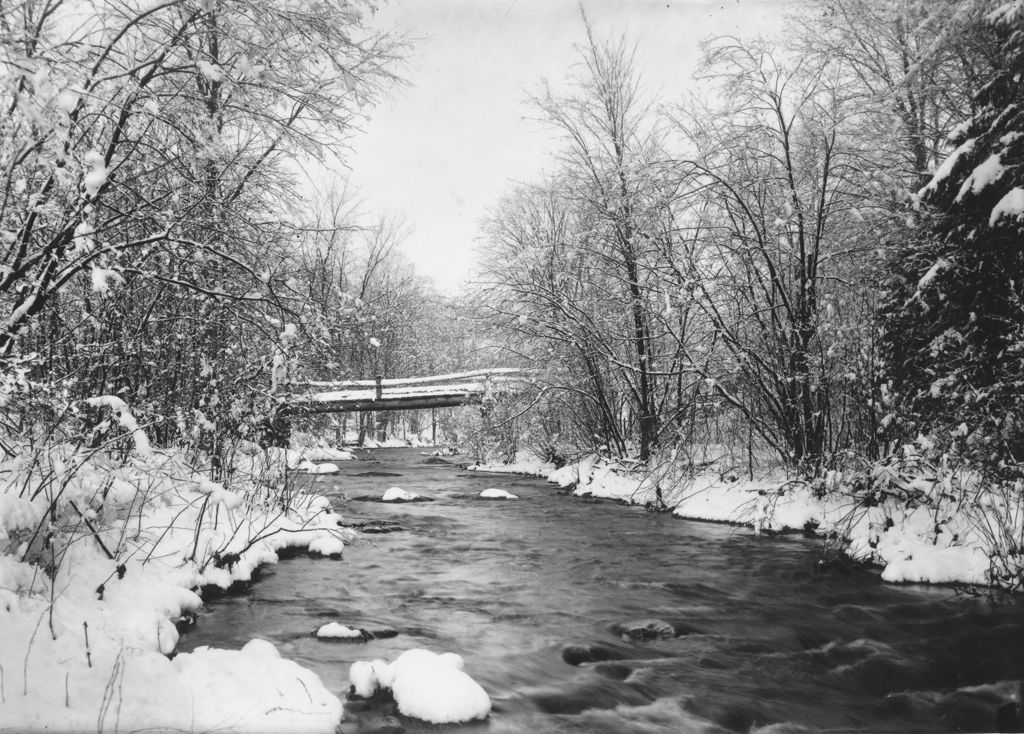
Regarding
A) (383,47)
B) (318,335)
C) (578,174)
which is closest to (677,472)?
(578,174)

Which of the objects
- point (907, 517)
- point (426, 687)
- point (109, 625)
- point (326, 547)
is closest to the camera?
point (426, 687)

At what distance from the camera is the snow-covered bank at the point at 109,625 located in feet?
9.66

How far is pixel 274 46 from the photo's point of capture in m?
3.81

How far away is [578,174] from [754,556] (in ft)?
29.8

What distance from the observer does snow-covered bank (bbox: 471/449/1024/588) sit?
5758mm

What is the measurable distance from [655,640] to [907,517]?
12.4 feet

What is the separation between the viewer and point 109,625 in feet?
12.4

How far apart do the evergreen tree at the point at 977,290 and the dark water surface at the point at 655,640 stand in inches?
64.8

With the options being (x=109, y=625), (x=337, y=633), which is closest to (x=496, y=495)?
(x=337, y=633)

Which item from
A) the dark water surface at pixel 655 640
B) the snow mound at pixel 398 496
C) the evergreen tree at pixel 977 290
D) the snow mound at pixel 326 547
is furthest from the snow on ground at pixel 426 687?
the snow mound at pixel 398 496

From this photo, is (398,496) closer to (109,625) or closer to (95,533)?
(95,533)

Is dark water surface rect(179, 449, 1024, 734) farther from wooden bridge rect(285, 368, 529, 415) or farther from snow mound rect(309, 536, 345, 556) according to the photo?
wooden bridge rect(285, 368, 529, 415)

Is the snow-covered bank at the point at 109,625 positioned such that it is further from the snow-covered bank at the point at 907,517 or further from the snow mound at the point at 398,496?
the snow mound at the point at 398,496

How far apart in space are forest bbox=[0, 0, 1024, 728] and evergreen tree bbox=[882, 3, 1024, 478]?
30 millimetres
